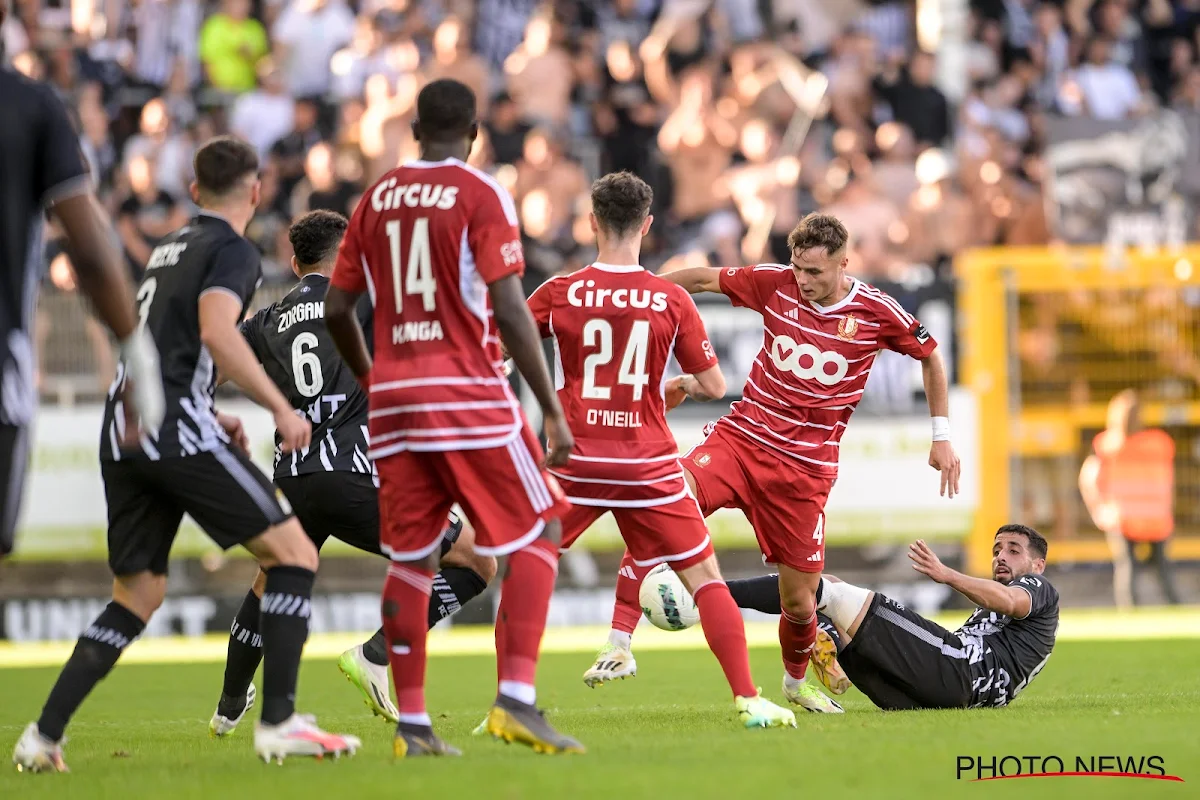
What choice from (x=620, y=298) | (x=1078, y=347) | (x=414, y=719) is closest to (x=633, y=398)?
(x=620, y=298)

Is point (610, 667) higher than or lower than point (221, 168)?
lower

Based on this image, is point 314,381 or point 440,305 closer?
point 440,305

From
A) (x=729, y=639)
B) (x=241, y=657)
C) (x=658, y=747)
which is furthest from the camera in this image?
(x=241, y=657)

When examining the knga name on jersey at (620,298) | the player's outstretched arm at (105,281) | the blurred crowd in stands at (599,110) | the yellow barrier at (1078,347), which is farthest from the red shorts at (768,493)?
the yellow barrier at (1078,347)

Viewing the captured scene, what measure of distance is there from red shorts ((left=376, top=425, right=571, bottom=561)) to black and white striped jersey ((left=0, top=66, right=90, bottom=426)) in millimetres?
1314

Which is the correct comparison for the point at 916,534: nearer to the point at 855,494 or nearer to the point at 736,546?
the point at 855,494

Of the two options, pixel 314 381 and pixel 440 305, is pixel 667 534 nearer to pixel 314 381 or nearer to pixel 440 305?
pixel 440 305

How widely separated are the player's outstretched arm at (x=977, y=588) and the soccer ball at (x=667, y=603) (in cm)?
112

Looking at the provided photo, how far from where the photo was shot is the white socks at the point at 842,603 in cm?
748

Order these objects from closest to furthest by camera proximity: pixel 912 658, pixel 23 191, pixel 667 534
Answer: pixel 23 191, pixel 667 534, pixel 912 658

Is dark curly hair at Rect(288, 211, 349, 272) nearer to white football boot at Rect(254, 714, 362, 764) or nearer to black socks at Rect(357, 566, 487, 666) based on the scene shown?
black socks at Rect(357, 566, 487, 666)

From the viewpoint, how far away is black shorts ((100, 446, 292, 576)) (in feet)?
18.9

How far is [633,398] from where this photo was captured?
22.4ft

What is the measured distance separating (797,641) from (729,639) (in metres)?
1.26
